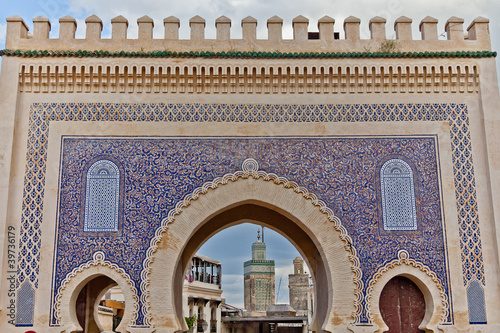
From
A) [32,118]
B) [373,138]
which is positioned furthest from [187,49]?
[373,138]

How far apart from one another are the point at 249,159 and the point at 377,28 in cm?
214

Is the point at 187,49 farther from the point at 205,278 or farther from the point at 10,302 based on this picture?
the point at 205,278

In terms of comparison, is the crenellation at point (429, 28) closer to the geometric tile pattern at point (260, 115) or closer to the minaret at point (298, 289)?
the geometric tile pattern at point (260, 115)

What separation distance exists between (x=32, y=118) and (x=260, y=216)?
9.73 feet

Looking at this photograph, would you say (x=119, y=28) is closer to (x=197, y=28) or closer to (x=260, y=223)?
(x=197, y=28)

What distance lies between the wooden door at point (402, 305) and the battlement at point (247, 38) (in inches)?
104

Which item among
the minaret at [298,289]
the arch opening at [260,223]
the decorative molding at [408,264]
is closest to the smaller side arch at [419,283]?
the decorative molding at [408,264]

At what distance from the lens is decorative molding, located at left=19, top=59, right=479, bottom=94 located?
636cm

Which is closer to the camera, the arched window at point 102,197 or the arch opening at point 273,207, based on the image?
the arch opening at point 273,207

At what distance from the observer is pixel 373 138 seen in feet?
20.8

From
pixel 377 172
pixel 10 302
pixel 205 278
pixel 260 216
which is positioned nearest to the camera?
pixel 10 302

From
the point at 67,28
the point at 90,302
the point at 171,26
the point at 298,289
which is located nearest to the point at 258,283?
the point at 298,289

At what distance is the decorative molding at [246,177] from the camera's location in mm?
5902

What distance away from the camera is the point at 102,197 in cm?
612
